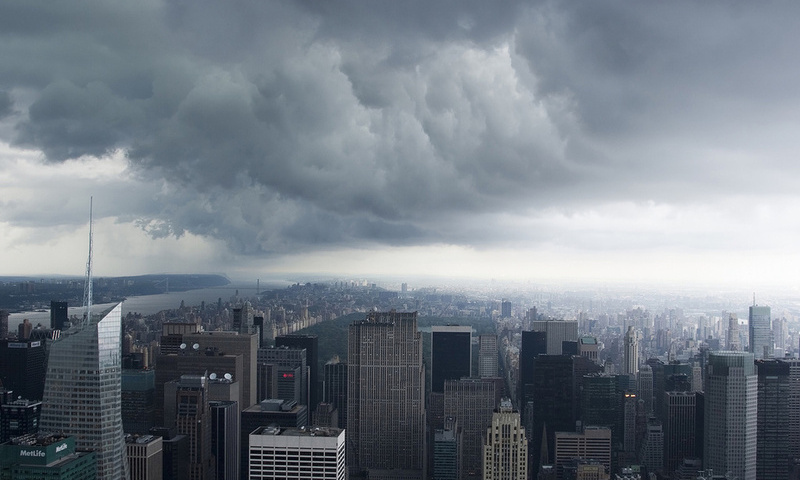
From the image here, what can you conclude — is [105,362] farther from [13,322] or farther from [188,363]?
[188,363]

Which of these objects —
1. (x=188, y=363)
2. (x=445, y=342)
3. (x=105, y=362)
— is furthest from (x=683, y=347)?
(x=105, y=362)

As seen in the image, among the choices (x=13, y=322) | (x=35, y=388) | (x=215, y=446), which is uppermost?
(x=13, y=322)

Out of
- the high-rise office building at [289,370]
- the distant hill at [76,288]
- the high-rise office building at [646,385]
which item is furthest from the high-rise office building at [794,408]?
the distant hill at [76,288]

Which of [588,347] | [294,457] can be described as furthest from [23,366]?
[588,347]

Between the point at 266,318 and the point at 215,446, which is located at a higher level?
the point at 266,318

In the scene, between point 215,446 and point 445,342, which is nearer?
point 215,446

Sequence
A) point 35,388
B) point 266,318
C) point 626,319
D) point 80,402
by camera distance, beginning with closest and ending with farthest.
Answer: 1. point 80,402
2. point 35,388
3. point 266,318
4. point 626,319

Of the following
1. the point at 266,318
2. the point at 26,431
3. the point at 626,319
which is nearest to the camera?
the point at 26,431

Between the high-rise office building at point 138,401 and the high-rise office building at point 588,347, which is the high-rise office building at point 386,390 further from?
the high-rise office building at point 588,347
